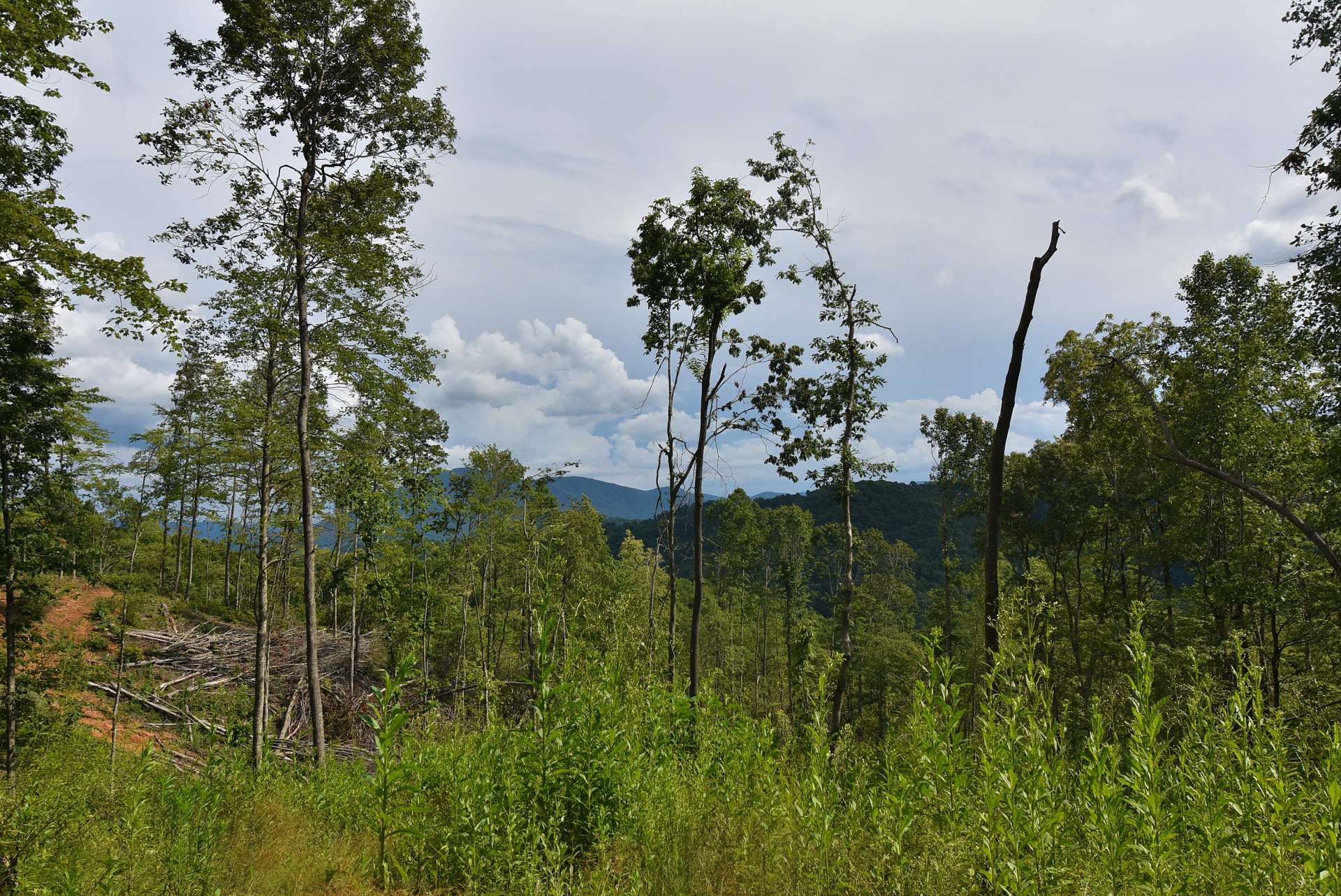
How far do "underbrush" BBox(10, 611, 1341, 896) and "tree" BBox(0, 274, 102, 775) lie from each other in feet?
34.6

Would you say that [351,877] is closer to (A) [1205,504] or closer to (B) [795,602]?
(A) [1205,504]

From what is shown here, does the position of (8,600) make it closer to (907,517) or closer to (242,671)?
(242,671)

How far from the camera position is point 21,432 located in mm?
12797

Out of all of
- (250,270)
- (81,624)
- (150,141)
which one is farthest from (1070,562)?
(81,624)

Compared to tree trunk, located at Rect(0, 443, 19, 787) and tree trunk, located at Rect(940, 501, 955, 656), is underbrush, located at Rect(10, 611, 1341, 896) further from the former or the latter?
tree trunk, located at Rect(940, 501, 955, 656)

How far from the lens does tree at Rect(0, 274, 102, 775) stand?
12.4m

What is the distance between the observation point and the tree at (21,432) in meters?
12.4

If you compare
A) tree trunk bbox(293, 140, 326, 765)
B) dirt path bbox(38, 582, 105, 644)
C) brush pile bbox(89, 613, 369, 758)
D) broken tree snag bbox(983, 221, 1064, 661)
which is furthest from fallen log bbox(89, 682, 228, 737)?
broken tree snag bbox(983, 221, 1064, 661)

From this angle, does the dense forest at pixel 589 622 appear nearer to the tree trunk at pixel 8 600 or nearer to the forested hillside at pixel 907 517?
the tree trunk at pixel 8 600

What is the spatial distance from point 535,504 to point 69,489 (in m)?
19.8

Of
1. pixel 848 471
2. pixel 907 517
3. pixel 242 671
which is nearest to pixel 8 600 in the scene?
pixel 242 671

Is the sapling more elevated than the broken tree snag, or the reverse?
the broken tree snag

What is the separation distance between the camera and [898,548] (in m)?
59.9

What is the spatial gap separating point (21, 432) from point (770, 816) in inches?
662
